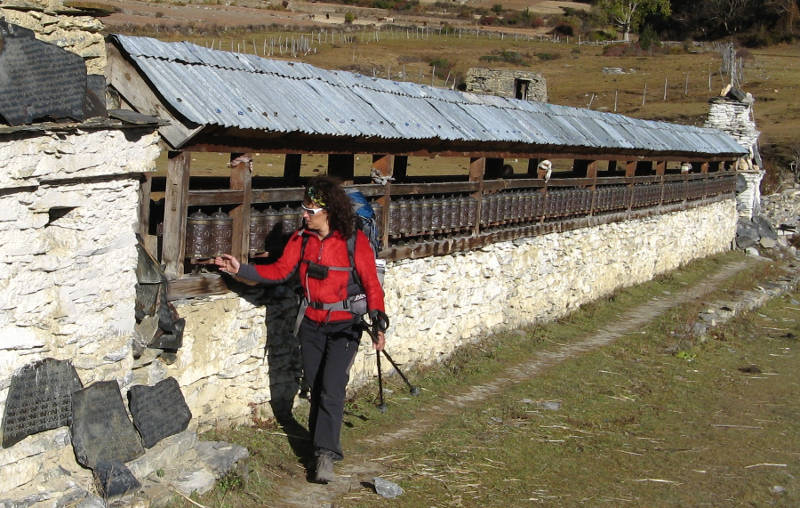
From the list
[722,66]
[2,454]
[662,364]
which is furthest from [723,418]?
[722,66]

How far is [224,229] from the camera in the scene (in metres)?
6.90

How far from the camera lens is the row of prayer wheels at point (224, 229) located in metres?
6.65

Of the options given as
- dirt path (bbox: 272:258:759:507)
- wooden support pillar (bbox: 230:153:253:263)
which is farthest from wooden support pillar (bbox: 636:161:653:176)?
wooden support pillar (bbox: 230:153:253:263)

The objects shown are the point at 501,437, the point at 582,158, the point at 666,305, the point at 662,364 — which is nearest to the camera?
the point at 501,437

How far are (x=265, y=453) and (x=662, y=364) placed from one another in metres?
6.49

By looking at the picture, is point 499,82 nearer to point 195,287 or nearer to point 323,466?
point 195,287

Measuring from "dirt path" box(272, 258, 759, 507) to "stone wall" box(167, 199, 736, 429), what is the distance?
73cm

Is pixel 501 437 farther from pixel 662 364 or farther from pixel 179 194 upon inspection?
pixel 662 364

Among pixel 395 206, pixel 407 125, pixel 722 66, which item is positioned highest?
pixel 722 66

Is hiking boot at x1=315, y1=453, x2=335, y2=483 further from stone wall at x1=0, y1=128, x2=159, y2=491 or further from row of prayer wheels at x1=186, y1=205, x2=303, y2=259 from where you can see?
row of prayer wheels at x1=186, y1=205, x2=303, y2=259

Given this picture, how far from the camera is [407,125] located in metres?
9.02

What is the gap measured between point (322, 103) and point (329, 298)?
250 centimetres

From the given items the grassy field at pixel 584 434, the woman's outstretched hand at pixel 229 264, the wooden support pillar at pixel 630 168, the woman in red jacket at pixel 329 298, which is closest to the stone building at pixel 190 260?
the woman's outstretched hand at pixel 229 264

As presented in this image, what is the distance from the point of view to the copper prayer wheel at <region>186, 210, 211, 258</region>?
6.63 metres
